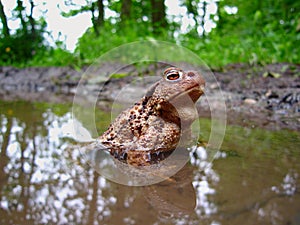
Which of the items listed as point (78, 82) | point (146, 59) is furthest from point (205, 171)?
point (78, 82)

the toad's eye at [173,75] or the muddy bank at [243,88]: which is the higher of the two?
the toad's eye at [173,75]

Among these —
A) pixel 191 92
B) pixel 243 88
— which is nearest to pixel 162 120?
pixel 191 92

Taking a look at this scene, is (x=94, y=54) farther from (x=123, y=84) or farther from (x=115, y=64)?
(x=123, y=84)

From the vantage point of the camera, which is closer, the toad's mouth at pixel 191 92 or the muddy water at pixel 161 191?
the muddy water at pixel 161 191

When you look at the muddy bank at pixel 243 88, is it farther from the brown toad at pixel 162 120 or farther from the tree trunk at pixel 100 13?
the tree trunk at pixel 100 13

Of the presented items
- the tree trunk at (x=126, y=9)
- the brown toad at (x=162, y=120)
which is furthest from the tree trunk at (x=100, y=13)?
the brown toad at (x=162, y=120)

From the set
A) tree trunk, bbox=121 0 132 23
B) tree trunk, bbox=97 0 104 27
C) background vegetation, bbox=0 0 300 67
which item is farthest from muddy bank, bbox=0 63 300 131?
tree trunk, bbox=97 0 104 27

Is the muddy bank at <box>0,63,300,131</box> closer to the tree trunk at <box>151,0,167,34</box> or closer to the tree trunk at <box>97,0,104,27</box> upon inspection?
the tree trunk at <box>151,0,167,34</box>
